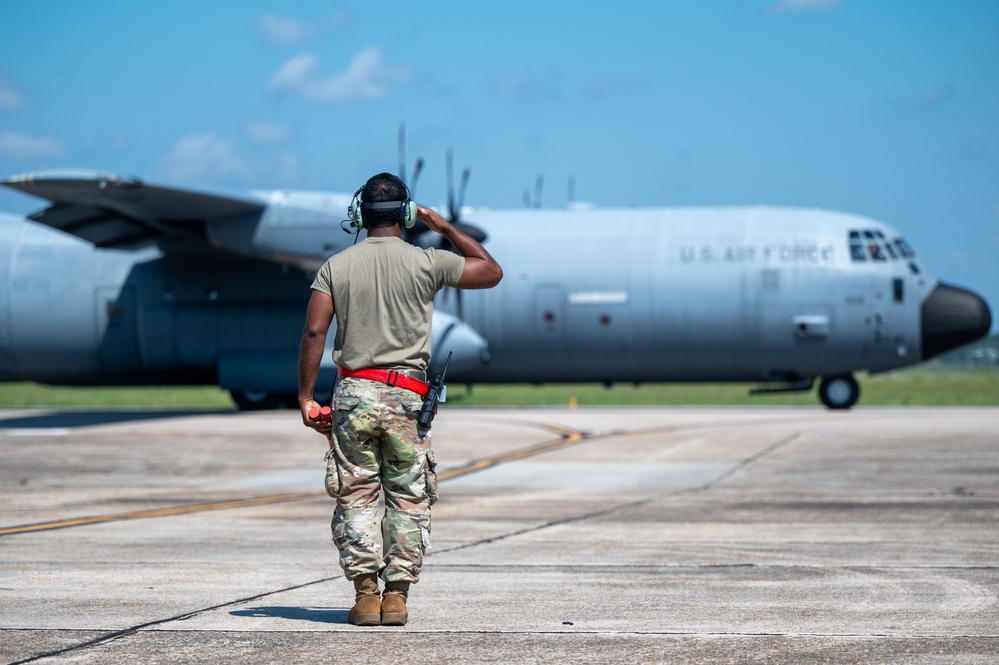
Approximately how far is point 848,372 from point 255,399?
12351 mm

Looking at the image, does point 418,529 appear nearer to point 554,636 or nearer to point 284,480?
point 554,636

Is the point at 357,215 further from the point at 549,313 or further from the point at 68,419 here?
the point at 68,419

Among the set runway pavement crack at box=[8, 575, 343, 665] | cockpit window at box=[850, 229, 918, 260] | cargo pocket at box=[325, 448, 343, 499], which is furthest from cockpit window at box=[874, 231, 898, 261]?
cargo pocket at box=[325, 448, 343, 499]

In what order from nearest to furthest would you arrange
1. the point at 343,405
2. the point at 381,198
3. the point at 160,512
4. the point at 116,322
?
the point at 343,405
the point at 381,198
the point at 160,512
the point at 116,322

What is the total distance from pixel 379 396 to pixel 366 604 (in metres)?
0.96

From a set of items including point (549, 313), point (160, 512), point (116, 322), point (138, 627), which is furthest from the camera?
point (116, 322)

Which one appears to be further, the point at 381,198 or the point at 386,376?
the point at 381,198

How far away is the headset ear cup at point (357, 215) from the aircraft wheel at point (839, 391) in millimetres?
21240

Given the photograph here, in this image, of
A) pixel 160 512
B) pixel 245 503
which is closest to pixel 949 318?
pixel 245 503

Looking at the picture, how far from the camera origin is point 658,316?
24.6 meters

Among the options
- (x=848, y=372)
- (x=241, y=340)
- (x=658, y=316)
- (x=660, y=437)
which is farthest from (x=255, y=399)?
(x=848, y=372)

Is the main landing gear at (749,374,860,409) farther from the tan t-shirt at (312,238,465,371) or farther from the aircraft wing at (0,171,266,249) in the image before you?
the tan t-shirt at (312,238,465,371)

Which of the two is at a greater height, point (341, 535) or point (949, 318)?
point (949, 318)

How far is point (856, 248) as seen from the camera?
969 inches
